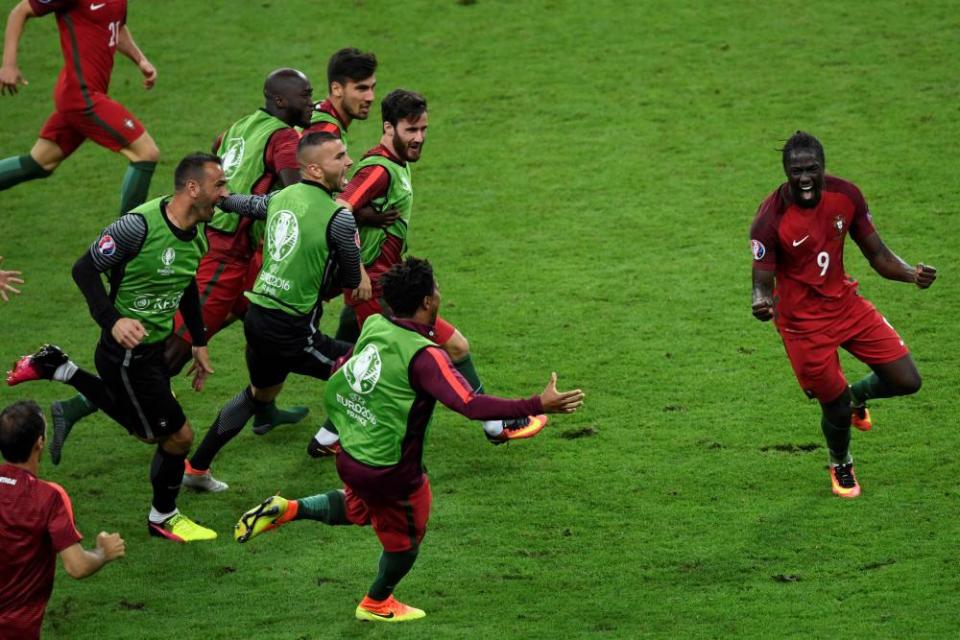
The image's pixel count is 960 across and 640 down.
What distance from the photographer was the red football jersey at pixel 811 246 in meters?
7.57

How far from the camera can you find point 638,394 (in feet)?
30.0

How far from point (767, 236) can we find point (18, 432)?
4.15 meters

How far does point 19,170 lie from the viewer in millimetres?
10180

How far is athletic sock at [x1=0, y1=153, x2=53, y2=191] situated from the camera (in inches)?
400

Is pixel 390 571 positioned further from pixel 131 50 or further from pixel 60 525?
pixel 131 50

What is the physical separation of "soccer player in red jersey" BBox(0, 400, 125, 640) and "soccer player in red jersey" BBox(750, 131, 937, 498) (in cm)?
385

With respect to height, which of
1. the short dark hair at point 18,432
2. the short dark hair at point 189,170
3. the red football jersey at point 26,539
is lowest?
the red football jersey at point 26,539

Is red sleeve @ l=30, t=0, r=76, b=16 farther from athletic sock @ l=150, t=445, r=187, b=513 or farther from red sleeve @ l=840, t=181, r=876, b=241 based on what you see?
red sleeve @ l=840, t=181, r=876, b=241

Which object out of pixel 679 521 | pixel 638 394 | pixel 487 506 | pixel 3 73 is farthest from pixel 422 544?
pixel 3 73

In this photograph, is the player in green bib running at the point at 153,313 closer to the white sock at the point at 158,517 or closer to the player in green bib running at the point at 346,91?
the white sock at the point at 158,517

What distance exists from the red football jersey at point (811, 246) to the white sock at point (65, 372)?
3.98m

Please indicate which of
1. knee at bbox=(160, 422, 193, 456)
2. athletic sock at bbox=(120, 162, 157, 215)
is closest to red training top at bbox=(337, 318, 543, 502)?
knee at bbox=(160, 422, 193, 456)

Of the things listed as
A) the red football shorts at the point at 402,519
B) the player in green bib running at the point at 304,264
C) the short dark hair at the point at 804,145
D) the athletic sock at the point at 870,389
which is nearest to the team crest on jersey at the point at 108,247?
Result: the player in green bib running at the point at 304,264

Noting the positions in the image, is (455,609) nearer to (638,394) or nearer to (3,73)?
(638,394)
